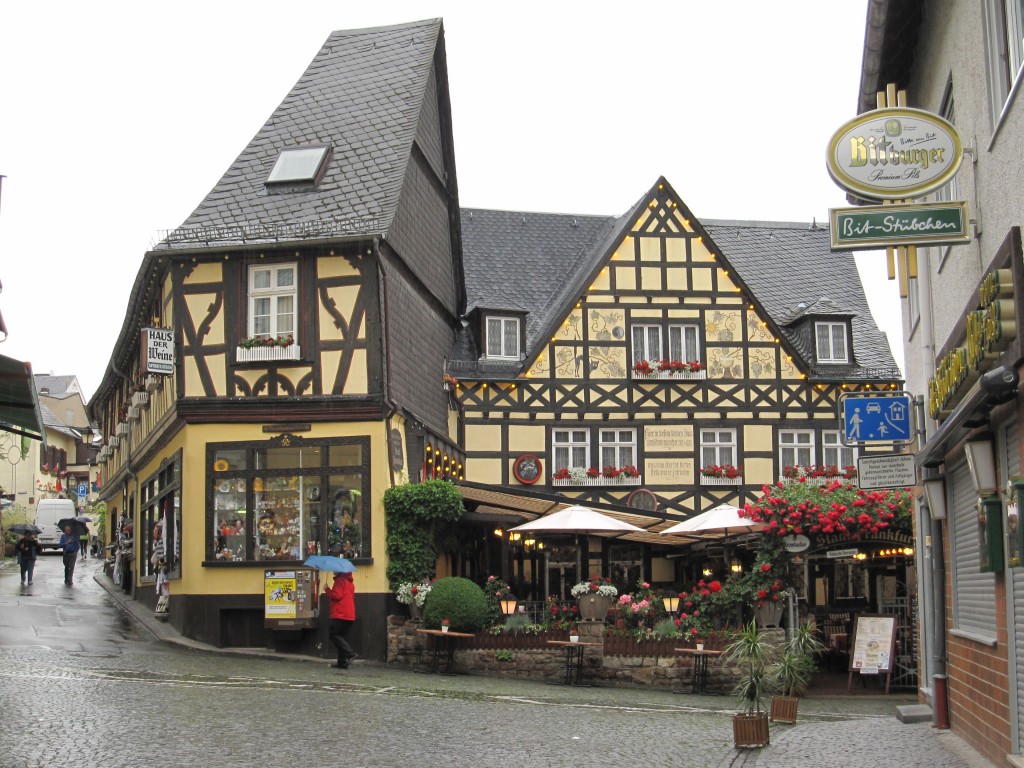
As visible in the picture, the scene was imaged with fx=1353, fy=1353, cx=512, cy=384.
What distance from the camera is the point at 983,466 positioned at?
1023 cm

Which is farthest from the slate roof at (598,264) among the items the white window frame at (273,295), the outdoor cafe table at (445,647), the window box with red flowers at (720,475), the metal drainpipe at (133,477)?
the outdoor cafe table at (445,647)

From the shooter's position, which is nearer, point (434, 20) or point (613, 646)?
point (613, 646)

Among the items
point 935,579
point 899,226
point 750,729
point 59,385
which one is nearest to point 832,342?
point 935,579

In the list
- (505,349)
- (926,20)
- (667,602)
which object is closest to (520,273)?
(505,349)

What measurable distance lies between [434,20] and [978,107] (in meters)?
18.9

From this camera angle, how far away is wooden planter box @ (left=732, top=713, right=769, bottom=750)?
1181cm

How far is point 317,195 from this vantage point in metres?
22.8

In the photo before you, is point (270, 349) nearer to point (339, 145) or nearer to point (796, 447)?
point (339, 145)

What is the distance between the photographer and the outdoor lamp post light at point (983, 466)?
10195 millimetres

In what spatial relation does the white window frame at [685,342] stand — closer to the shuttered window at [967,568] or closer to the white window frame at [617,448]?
the white window frame at [617,448]

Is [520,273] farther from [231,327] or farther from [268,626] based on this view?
[268,626]

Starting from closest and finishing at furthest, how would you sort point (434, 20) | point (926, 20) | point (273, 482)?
point (926, 20), point (273, 482), point (434, 20)

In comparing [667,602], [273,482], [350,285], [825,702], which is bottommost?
[825,702]

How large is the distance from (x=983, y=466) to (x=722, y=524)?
11.2 m
